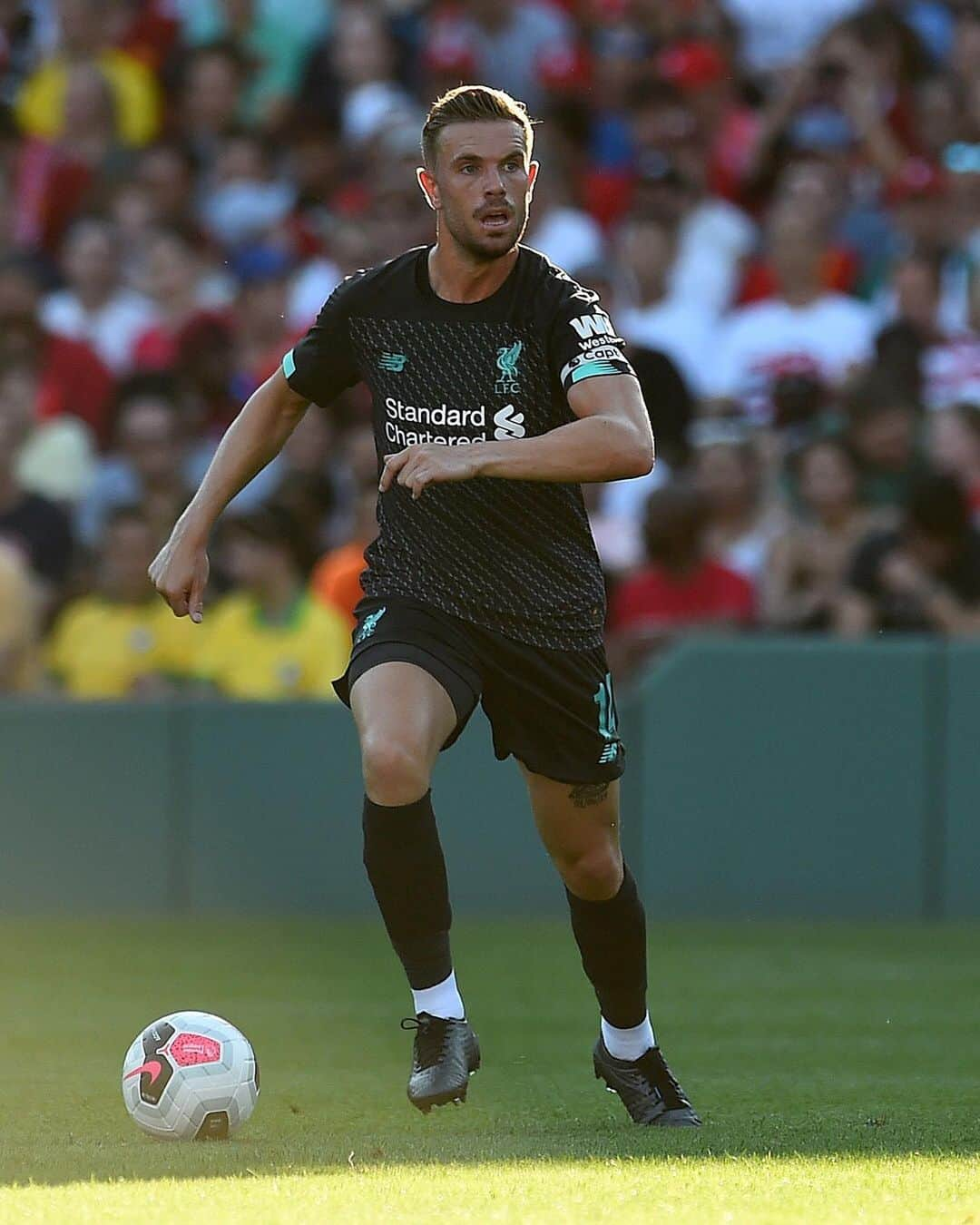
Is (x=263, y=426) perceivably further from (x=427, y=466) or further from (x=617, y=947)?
(x=617, y=947)

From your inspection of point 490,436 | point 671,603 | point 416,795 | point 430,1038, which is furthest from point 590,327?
point 671,603

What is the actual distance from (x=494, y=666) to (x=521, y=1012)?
93.2 inches

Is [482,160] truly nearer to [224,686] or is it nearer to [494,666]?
[494,666]

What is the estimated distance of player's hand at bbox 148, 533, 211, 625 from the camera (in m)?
5.18

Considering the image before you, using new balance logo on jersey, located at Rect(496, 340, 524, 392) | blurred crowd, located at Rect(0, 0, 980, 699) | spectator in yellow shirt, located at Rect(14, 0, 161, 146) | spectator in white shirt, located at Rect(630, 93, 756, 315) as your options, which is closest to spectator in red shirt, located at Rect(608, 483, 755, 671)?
blurred crowd, located at Rect(0, 0, 980, 699)

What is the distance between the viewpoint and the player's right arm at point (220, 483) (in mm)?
5195

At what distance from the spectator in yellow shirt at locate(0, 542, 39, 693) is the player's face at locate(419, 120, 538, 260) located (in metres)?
5.27

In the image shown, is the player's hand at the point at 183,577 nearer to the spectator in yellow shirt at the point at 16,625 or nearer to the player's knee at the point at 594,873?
the player's knee at the point at 594,873

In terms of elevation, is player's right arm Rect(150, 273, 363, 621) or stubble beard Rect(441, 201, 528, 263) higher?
stubble beard Rect(441, 201, 528, 263)

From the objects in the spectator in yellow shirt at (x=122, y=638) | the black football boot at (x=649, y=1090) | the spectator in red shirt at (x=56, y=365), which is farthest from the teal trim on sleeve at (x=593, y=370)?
the spectator in red shirt at (x=56, y=365)

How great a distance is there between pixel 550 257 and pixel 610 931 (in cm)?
696

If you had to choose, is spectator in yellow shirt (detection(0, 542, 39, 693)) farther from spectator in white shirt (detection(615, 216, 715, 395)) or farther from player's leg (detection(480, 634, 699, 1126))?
player's leg (detection(480, 634, 699, 1126))

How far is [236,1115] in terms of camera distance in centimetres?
488

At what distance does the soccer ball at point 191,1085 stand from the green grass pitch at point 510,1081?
0.06 m
